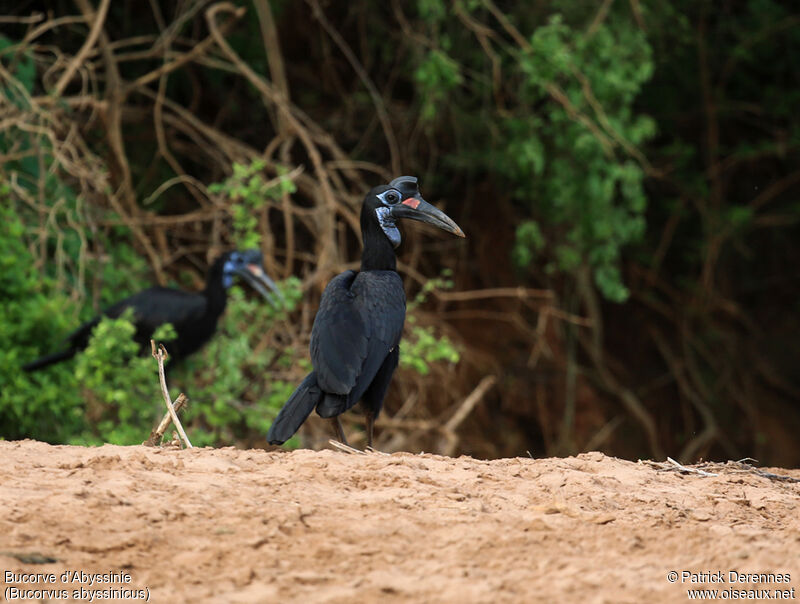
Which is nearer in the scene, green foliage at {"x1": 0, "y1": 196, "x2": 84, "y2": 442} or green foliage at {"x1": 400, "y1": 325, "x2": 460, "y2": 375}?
green foliage at {"x1": 0, "y1": 196, "x2": 84, "y2": 442}

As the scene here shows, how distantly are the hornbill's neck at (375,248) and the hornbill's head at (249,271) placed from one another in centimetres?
177

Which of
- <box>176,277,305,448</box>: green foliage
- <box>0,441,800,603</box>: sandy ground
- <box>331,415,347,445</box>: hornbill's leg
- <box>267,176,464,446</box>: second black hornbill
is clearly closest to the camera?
<box>0,441,800,603</box>: sandy ground

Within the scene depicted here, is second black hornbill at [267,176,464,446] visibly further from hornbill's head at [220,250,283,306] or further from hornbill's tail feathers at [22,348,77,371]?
hornbill's tail feathers at [22,348,77,371]

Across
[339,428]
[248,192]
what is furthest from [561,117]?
[339,428]

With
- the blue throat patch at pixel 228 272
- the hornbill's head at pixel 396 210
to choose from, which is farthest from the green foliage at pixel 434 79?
the hornbill's head at pixel 396 210

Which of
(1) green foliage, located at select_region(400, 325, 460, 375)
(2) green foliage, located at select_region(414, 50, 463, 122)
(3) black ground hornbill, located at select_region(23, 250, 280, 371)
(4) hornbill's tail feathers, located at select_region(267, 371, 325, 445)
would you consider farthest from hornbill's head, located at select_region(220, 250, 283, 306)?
(4) hornbill's tail feathers, located at select_region(267, 371, 325, 445)

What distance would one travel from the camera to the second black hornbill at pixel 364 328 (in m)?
4.71

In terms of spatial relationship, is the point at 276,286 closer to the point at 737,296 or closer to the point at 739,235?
the point at 739,235

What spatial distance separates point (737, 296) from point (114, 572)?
10617mm

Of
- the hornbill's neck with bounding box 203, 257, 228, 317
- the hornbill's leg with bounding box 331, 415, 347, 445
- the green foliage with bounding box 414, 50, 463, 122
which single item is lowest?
the hornbill's leg with bounding box 331, 415, 347, 445

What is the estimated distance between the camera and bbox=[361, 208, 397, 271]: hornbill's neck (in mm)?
5465

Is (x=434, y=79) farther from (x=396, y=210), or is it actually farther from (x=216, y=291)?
(x=396, y=210)

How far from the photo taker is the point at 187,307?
708 cm

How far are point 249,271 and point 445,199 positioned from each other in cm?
345
